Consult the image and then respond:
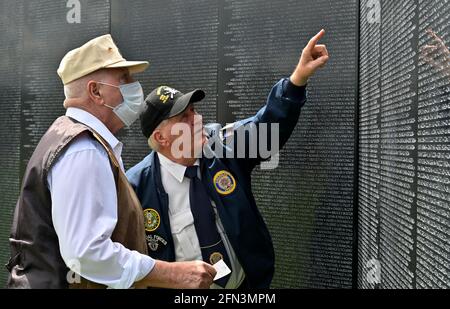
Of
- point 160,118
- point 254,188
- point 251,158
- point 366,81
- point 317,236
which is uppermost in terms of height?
point 366,81

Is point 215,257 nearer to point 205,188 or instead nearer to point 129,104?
point 205,188

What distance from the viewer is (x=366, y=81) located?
2631 mm

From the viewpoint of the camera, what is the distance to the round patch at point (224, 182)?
2281 millimetres

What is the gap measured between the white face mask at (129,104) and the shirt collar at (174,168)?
0.30 metres

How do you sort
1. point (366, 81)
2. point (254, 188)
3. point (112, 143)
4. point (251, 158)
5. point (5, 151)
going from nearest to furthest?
1. point (112, 143)
2. point (251, 158)
3. point (366, 81)
4. point (254, 188)
5. point (5, 151)

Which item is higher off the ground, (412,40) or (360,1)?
(360,1)

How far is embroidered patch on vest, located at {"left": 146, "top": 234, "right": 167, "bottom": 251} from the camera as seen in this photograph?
2195 mm

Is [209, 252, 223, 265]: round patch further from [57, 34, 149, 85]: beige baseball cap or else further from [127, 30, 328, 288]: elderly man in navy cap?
[57, 34, 149, 85]: beige baseball cap

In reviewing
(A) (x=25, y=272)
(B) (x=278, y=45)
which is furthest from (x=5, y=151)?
(A) (x=25, y=272)

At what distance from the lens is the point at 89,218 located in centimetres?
155

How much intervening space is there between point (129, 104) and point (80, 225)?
0.69 m

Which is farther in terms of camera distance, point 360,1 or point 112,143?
point 360,1

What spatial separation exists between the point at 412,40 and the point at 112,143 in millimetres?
1173

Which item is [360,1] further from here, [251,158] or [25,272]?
[25,272]
